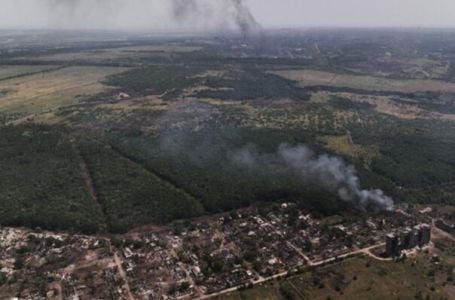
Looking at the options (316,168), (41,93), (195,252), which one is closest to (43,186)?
(195,252)

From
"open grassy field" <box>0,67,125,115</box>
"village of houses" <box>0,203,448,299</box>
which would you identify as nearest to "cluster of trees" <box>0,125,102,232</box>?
"village of houses" <box>0,203,448,299</box>

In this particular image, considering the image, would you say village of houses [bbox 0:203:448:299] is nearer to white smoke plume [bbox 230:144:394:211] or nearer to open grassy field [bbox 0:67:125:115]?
white smoke plume [bbox 230:144:394:211]

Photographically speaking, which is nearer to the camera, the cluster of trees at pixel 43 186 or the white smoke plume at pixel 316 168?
the cluster of trees at pixel 43 186

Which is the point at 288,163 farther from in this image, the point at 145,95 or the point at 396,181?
the point at 145,95

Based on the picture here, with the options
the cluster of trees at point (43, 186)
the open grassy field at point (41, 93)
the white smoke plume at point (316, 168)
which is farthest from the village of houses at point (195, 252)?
the open grassy field at point (41, 93)

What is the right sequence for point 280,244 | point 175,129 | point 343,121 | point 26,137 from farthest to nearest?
point 343,121 → point 175,129 → point 26,137 → point 280,244

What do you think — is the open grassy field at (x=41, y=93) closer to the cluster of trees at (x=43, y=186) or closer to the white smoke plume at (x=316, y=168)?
the cluster of trees at (x=43, y=186)

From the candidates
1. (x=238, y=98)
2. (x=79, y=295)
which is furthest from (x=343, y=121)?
(x=79, y=295)

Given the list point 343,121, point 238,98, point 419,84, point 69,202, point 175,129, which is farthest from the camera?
point 419,84
